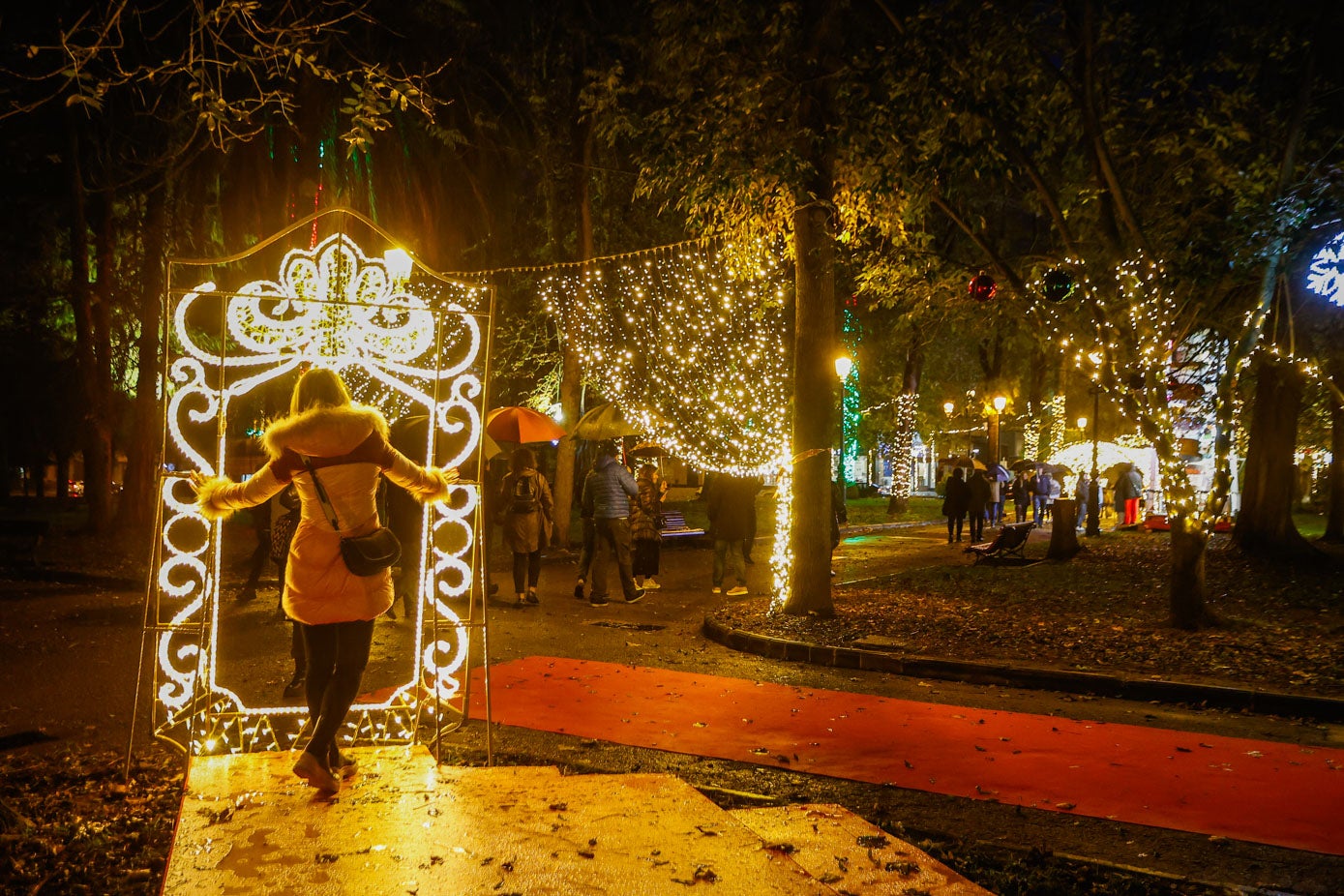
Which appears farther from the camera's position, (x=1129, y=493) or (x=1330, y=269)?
(x=1129, y=493)

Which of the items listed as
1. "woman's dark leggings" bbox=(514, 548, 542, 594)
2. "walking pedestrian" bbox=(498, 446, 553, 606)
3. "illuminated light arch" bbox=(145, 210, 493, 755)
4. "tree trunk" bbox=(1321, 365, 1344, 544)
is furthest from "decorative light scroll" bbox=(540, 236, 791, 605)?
"tree trunk" bbox=(1321, 365, 1344, 544)

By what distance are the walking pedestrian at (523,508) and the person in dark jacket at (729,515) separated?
251 cm

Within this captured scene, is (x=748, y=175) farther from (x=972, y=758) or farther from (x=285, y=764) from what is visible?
(x=285, y=764)

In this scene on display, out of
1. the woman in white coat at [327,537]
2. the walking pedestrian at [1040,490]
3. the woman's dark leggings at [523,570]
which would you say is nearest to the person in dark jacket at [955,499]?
the walking pedestrian at [1040,490]

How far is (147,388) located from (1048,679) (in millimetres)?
17007

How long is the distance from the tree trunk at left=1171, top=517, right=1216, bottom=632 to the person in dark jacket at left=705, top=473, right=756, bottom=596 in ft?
18.4

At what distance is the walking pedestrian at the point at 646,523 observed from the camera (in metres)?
14.3

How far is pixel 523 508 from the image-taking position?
13.0 m

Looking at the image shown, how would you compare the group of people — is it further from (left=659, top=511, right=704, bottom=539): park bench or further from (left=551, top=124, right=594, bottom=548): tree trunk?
(left=551, top=124, right=594, bottom=548): tree trunk

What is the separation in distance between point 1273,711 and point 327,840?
7276 millimetres

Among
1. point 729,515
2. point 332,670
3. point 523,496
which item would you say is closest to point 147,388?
point 523,496

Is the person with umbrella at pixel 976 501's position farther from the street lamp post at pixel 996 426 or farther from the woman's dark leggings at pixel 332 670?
the woman's dark leggings at pixel 332 670

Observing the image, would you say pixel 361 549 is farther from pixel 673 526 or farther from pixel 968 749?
pixel 673 526

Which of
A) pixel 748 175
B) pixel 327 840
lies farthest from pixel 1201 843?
pixel 748 175
